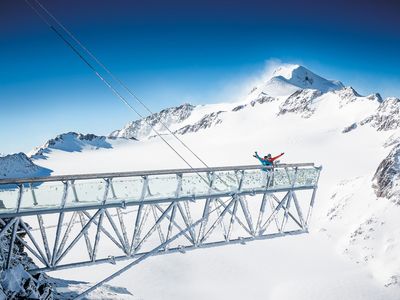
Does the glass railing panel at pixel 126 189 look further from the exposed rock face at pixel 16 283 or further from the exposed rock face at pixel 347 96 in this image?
the exposed rock face at pixel 347 96

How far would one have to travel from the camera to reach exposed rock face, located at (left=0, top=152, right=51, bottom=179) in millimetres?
170000

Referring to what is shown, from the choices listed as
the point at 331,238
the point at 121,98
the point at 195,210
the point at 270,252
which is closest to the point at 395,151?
the point at 331,238

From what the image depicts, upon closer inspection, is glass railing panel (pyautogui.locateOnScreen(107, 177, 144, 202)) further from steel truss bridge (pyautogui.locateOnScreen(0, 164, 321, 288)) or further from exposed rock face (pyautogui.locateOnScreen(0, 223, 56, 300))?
exposed rock face (pyautogui.locateOnScreen(0, 223, 56, 300))

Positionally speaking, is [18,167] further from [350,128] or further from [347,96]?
[347,96]

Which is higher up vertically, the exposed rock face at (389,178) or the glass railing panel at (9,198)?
the exposed rock face at (389,178)

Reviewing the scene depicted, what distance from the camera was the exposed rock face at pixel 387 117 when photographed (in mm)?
144125

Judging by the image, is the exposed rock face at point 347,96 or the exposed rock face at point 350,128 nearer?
the exposed rock face at point 350,128

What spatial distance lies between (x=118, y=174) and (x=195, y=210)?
81.3 m

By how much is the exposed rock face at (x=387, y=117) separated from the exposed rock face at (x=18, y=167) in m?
128

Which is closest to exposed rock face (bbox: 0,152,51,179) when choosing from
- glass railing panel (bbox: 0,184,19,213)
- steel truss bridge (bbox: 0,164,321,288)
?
steel truss bridge (bbox: 0,164,321,288)

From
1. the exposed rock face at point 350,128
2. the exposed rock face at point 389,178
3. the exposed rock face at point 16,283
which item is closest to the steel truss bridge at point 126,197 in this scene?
the exposed rock face at point 16,283

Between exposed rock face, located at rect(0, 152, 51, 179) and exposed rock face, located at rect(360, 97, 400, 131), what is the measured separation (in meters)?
128

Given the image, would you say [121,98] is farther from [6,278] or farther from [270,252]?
[270,252]

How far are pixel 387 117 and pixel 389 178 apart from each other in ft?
225
